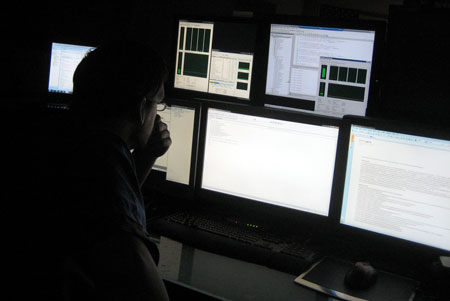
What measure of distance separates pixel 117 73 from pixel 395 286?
0.98 meters

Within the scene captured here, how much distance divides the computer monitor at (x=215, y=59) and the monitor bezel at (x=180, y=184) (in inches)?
2.9

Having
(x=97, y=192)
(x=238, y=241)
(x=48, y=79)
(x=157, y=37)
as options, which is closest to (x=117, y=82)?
(x=97, y=192)

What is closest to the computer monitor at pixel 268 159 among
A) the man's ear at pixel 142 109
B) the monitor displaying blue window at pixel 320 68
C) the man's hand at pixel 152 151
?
the monitor displaying blue window at pixel 320 68

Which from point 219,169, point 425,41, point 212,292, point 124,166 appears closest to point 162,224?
point 219,169

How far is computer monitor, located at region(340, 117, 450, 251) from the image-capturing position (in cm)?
138

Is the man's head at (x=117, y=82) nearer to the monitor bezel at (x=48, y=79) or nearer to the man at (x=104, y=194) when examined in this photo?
the man at (x=104, y=194)

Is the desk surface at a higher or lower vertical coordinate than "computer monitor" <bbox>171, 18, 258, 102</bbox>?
lower

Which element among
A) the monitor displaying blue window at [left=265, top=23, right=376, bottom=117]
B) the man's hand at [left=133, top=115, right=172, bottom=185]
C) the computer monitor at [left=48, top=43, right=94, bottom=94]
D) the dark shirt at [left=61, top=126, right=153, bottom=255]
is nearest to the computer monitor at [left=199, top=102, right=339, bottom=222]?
the monitor displaying blue window at [left=265, top=23, right=376, bottom=117]

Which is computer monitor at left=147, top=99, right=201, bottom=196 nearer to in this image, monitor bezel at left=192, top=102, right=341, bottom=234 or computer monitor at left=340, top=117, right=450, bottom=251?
monitor bezel at left=192, top=102, right=341, bottom=234

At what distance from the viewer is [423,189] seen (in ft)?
4.58

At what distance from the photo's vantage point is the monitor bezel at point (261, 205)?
1.60m

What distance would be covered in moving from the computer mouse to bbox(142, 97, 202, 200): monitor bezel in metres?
0.71

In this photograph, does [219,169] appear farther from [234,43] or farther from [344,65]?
[344,65]

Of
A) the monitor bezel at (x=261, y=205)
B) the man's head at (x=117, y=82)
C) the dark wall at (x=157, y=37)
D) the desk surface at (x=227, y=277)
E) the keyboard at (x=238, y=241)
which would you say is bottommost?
the desk surface at (x=227, y=277)
